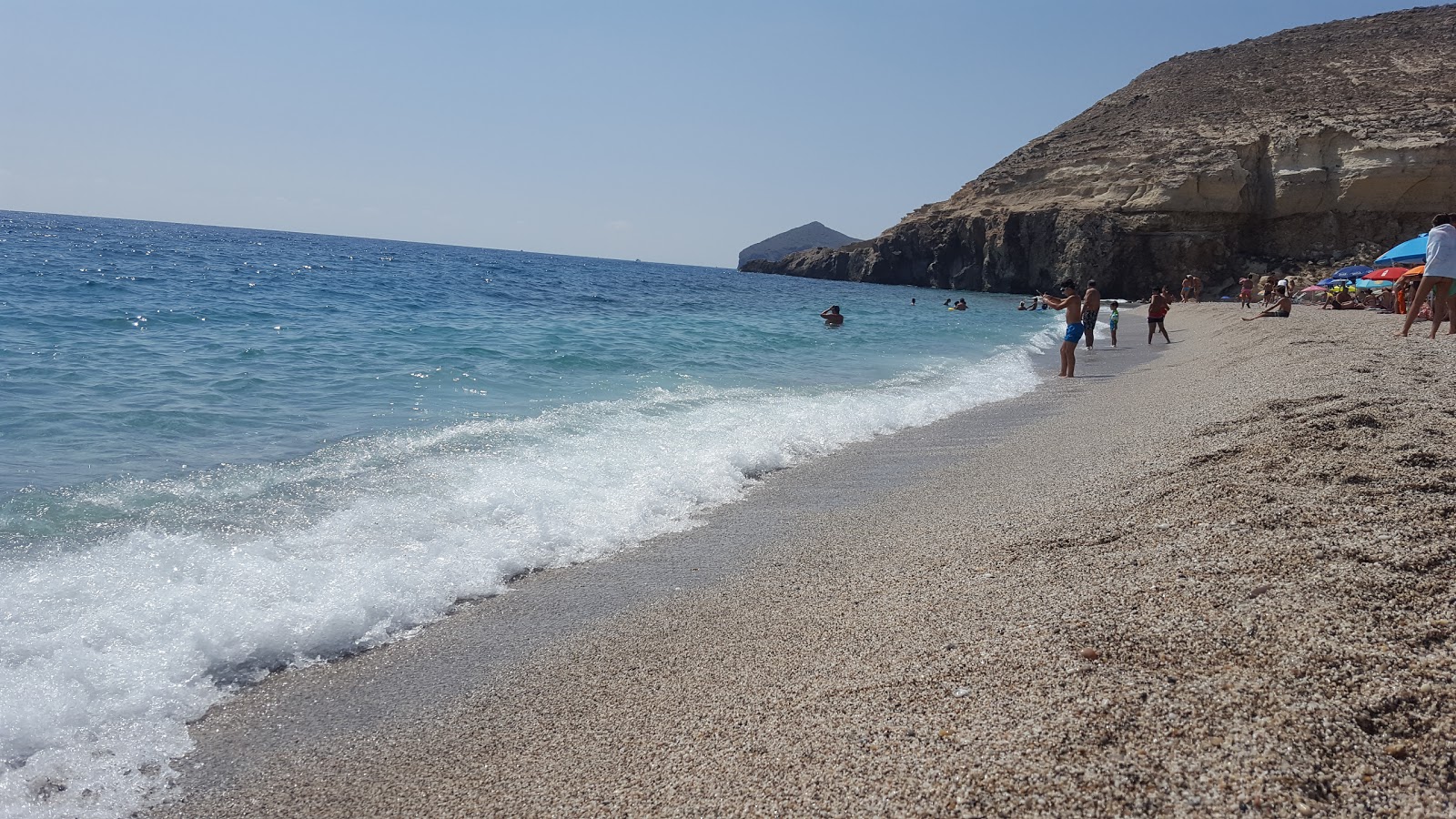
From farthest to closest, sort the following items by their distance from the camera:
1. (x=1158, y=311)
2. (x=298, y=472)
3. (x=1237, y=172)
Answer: (x=1237, y=172) → (x=1158, y=311) → (x=298, y=472)

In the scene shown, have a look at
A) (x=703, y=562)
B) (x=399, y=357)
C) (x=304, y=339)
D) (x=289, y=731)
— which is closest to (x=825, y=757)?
(x=289, y=731)

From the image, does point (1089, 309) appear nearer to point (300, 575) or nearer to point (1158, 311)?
point (1158, 311)

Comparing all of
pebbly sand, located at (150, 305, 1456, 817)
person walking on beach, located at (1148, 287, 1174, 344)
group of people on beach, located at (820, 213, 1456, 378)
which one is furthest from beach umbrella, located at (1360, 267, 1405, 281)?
pebbly sand, located at (150, 305, 1456, 817)

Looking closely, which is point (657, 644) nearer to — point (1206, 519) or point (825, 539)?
point (825, 539)

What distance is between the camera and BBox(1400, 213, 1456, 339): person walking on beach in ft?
29.9

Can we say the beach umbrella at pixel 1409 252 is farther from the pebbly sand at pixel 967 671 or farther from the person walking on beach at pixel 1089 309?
the pebbly sand at pixel 967 671

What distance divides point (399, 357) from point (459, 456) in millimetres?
7017

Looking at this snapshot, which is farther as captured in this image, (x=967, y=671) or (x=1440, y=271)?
(x=1440, y=271)

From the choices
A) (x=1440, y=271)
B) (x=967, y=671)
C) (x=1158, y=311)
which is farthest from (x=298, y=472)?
(x=1158, y=311)

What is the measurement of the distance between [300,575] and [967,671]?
130 inches

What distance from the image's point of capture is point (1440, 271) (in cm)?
938

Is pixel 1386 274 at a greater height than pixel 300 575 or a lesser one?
greater

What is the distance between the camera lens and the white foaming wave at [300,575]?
2.81 meters

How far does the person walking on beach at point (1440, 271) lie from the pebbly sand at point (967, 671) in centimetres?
563
